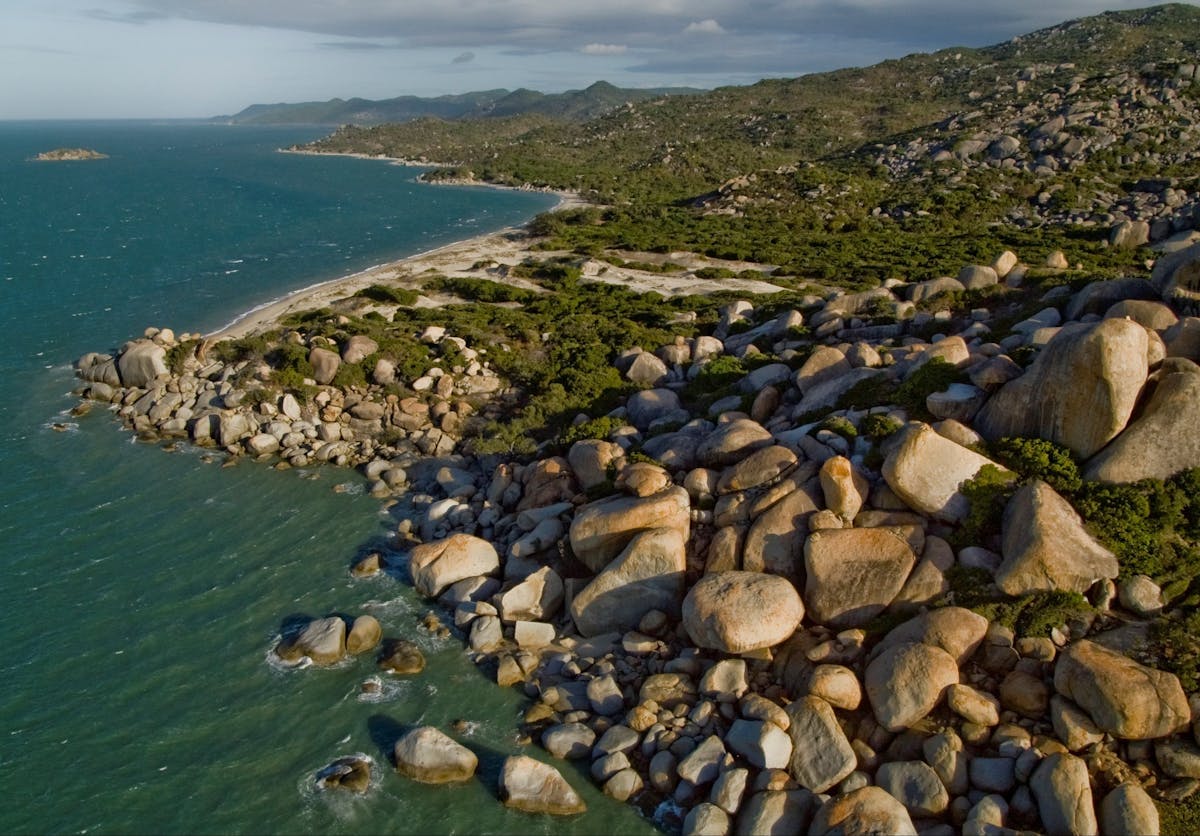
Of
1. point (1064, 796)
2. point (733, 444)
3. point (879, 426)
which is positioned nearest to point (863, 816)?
point (1064, 796)

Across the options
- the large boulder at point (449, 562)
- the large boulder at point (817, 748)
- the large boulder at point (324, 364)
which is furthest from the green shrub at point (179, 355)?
the large boulder at point (817, 748)

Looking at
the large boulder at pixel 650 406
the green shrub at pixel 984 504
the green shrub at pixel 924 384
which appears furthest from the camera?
the large boulder at pixel 650 406

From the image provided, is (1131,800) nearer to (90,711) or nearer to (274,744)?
(274,744)

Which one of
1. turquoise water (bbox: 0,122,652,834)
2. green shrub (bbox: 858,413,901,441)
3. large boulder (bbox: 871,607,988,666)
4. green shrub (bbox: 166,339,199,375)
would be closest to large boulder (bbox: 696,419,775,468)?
green shrub (bbox: 858,413,901,441)

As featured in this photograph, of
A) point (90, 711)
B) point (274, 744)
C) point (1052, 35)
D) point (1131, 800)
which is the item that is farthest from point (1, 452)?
point (1052, 35)

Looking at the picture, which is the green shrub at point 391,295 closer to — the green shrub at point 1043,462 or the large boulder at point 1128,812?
the green shrub at point 1043,462

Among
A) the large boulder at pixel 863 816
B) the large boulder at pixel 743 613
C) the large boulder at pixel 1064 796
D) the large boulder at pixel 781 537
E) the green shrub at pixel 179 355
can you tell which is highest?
the green shrub at pixel 179 355

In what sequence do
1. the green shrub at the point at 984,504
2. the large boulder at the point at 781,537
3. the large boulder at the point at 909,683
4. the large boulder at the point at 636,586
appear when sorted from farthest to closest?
the large boulder at the point at 636,586, the large boulder at the point at 781,537, the green shrub at the point at 984,504, the large boulder at the point at 909,683
